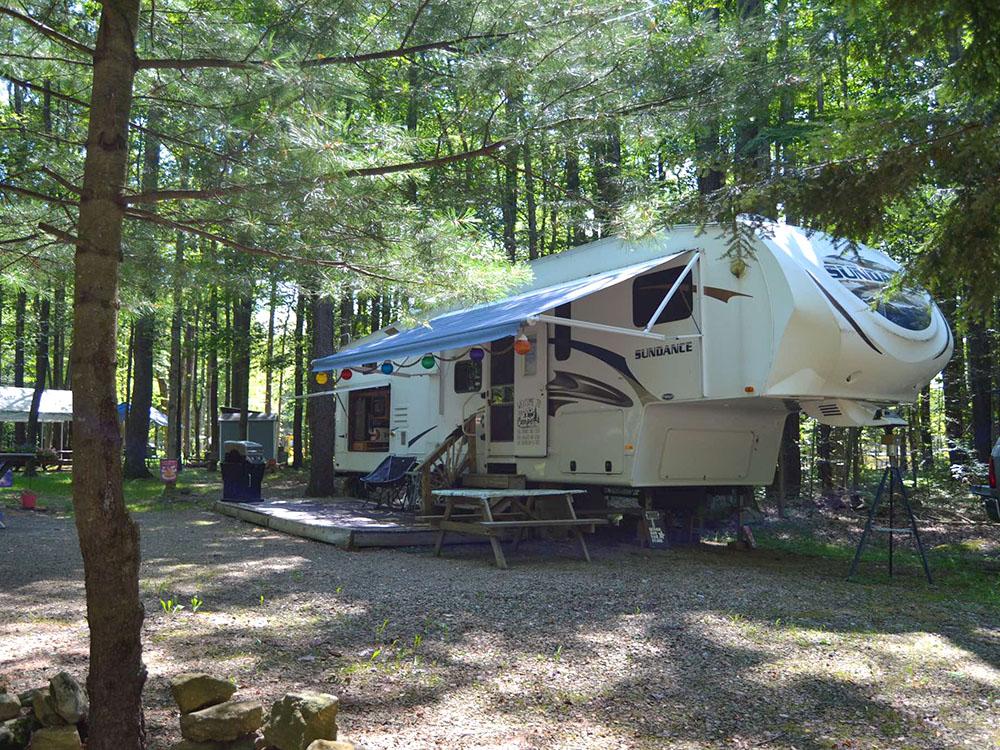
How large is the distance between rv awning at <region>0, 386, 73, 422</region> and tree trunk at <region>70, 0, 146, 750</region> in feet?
70.9

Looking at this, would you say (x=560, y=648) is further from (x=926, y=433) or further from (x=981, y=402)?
(x=926, y=433)

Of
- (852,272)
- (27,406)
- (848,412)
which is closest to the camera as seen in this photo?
(848,412)

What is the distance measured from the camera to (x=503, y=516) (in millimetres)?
9312

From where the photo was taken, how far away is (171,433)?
15.9 m

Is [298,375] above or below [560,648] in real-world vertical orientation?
above

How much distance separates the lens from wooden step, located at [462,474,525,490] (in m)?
10.3

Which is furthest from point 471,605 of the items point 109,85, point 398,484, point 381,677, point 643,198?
point 398,484

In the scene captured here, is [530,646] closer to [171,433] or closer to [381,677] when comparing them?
[381,677]

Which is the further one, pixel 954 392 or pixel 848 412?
pixel 954 392

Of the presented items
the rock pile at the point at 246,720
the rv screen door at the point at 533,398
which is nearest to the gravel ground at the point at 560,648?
the rock pile at the point at 246,720

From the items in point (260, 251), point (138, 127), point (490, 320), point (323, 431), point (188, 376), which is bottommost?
point (323, 431)

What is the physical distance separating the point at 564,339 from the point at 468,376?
1995 mm

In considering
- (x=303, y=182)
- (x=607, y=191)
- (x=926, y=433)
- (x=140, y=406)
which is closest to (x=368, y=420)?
(x=140, y=406)

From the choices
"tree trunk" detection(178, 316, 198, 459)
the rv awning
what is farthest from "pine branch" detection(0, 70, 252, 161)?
"tree trunk" detection(178, 316, 198, 459)
